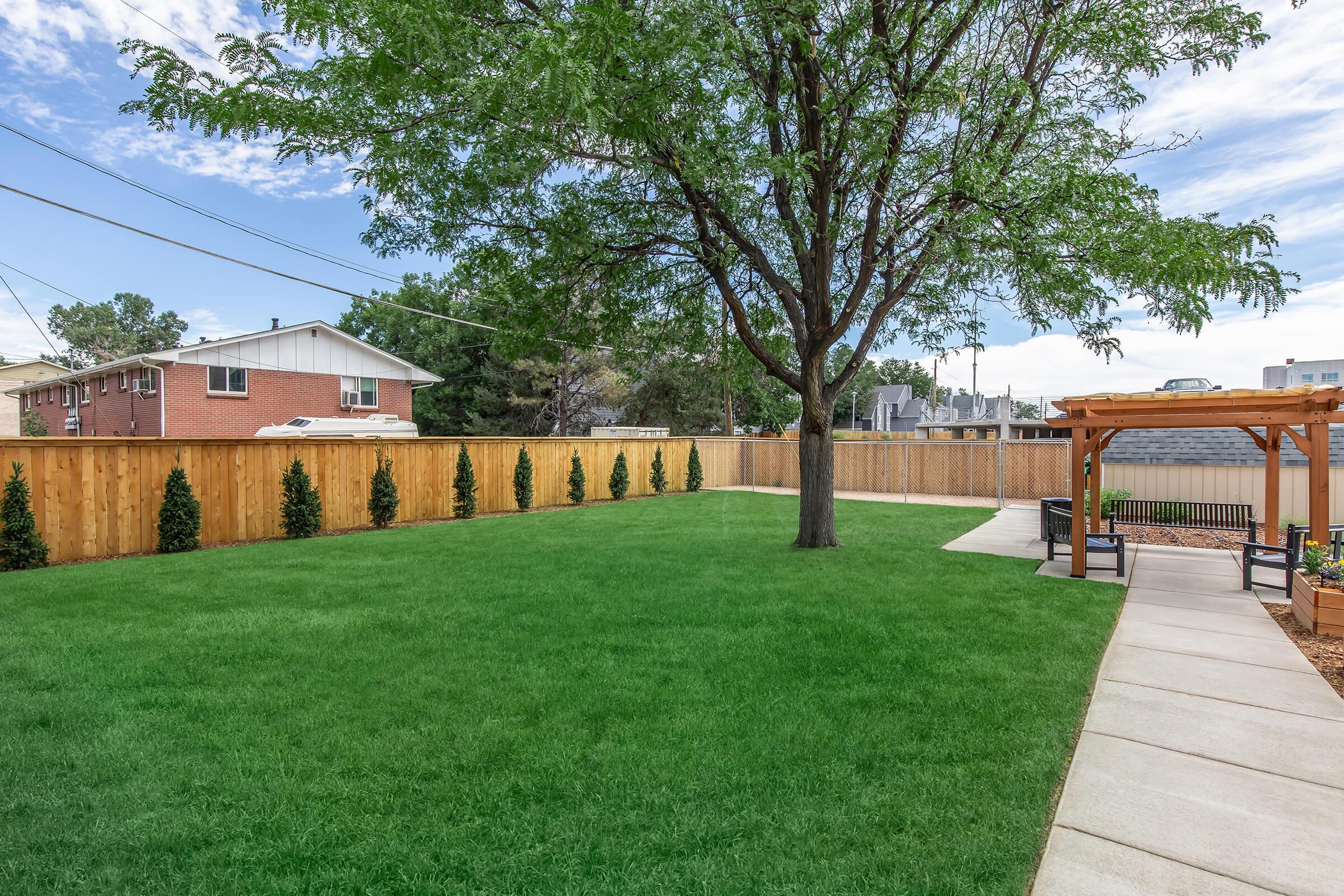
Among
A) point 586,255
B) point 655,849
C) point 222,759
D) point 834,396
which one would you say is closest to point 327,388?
point 586,255

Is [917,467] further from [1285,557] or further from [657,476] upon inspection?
[1285,557]

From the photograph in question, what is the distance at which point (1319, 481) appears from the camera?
6.54 metres

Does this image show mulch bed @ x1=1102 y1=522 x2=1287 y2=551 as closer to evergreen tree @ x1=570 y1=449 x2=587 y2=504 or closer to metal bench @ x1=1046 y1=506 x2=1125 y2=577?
metal bench @ x1=1046 y1=506 x2=1125 y2=577

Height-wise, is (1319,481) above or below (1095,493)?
above

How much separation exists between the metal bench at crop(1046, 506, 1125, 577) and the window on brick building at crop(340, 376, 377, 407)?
2155 cm

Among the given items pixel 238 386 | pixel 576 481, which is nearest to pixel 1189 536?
pixel 576 481

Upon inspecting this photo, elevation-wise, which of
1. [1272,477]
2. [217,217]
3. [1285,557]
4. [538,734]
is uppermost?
[217,217]

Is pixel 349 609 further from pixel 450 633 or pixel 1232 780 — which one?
pixel 1232 780

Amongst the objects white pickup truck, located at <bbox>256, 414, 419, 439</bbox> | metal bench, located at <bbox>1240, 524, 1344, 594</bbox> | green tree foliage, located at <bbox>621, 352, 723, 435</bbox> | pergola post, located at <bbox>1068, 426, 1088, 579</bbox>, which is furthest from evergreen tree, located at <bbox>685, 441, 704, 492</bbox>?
metal bench, located at <bbox>1240, 524, 1344, 594</bbox>

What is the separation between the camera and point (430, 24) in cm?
476

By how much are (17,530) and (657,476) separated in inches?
520

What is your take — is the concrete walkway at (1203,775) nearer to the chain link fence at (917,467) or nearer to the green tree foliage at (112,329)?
the chain link fence at (917,467)

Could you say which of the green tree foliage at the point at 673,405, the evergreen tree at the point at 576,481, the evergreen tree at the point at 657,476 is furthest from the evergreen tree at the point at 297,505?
the green tree foliage at the point at 673,405

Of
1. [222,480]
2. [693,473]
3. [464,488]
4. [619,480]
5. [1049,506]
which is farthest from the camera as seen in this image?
[693,473]
